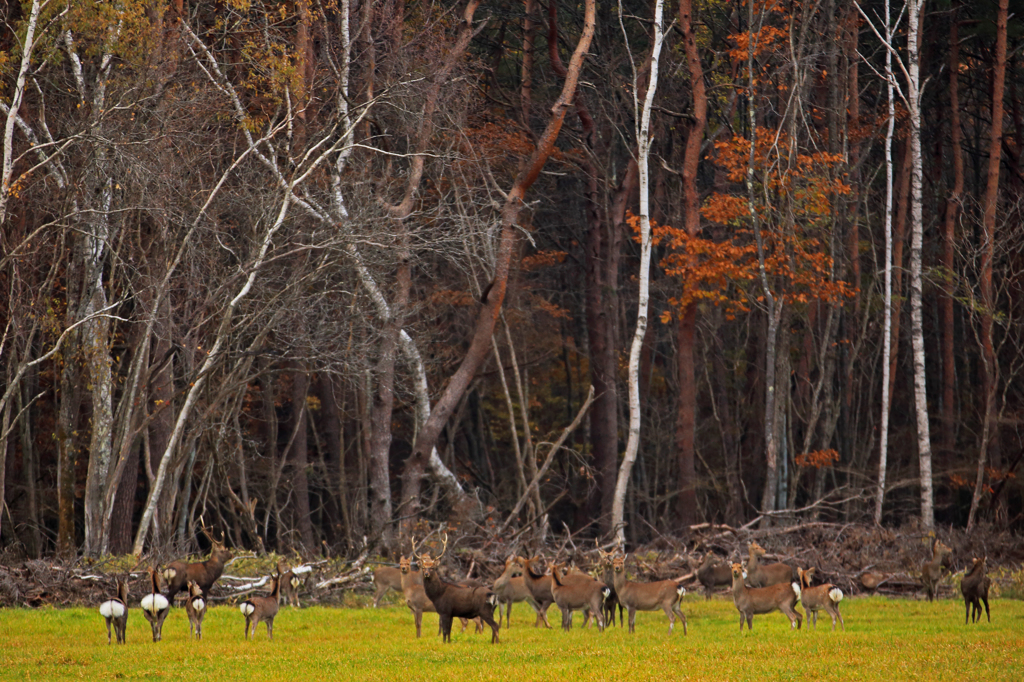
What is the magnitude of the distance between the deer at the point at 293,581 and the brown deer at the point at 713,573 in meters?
5.69

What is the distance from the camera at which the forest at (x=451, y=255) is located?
65.4 ft

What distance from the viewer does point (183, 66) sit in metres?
21.3

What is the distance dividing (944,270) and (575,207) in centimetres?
1402

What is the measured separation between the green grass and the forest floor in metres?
1.06

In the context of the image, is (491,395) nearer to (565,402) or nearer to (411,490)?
(565,402)

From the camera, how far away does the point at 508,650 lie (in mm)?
11531

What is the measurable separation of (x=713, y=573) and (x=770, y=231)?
1112cm

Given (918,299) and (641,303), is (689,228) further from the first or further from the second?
(918,299)

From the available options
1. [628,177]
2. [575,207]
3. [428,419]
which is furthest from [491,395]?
[428,419]

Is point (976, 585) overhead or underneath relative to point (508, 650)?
overhead

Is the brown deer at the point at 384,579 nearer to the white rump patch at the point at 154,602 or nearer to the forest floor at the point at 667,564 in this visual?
the forest floor at the point at 667,564

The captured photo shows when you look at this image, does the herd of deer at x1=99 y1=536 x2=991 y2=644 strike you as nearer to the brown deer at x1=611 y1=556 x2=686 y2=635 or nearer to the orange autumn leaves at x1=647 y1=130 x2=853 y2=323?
the brown deer at x1=611 y1=556 x2=686 y2=635

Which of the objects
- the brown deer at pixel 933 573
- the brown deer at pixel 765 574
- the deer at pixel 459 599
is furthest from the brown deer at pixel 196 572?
the brown deer at pixel 933 573

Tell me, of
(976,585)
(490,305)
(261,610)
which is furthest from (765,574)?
(490,305)
